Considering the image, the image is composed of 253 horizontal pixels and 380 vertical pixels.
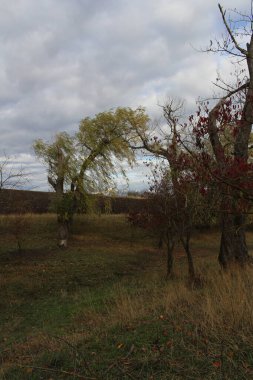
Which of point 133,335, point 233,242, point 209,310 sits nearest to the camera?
point 133,335

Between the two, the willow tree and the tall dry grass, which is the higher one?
the willow tree

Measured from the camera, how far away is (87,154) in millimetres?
29109

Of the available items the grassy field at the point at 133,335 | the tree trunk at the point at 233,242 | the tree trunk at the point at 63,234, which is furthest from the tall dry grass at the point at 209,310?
the tree trunk at the point at 63,234

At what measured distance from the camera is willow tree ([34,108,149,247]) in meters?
28.5

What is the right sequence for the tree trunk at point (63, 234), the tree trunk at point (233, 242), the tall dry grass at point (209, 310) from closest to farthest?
the tall dry grass at point (209, 310), the tree trunk at point (233, 242), the tree trunk at point (63, 234)

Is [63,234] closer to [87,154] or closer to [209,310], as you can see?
[87,154]

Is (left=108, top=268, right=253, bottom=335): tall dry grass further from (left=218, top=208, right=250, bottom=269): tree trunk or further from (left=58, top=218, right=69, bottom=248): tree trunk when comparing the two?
(left=58, top=218, right=69, bottom=248): tree trunk

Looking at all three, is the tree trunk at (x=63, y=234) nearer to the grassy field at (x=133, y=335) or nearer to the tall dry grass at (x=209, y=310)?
the grassy field at (x=133, y=335)

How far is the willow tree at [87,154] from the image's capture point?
28.5m

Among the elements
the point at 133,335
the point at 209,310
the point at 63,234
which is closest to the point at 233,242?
the point at 209,310

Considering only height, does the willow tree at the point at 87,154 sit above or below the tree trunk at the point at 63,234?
above

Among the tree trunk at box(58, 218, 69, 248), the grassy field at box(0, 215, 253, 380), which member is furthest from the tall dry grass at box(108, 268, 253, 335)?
the tree trunk at box(58, 218, 69, 248)

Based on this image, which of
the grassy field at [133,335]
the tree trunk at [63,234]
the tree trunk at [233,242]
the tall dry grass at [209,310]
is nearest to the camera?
the grassy field at [133,335]

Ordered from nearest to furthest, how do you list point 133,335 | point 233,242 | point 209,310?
point 133,335
point 209,310
point 233,242
